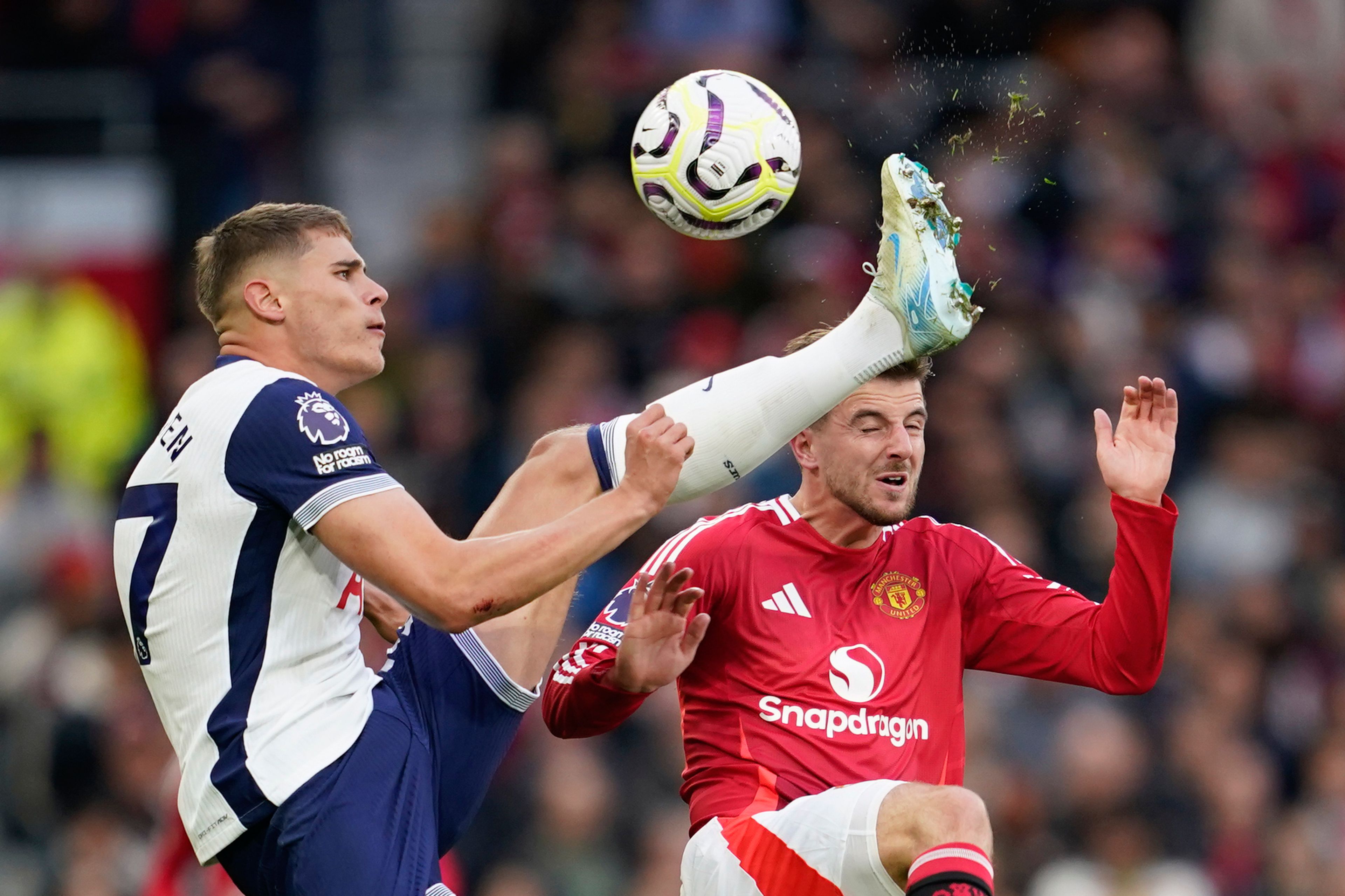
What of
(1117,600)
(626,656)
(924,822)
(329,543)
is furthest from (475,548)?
(1117,600)

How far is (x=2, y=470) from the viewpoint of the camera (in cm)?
1141

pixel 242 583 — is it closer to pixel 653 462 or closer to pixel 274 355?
pixel 274 355

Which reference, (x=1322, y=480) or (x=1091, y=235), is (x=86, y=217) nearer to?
(x=1091, y=235)

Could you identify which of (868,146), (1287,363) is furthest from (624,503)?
(1287,363)

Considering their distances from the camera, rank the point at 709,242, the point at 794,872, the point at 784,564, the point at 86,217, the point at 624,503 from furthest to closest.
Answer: the point at 86,217 → the point at 709,242 → the point at 784,564 → the point at 794,872 → the point at 624,503

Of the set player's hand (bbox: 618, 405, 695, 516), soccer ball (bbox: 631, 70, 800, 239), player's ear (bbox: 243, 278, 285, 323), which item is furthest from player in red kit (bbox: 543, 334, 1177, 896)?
player's ear (bbox: 243, 278, 285, 323)

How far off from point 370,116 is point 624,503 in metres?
9.25

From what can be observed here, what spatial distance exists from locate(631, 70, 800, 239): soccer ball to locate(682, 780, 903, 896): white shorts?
1814mm

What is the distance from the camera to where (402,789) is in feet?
16.3

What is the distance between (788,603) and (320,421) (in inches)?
62.6

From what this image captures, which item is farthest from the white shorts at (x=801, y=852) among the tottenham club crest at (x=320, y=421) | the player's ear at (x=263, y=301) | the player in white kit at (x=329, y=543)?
the player's ear at (x=263, y=301)

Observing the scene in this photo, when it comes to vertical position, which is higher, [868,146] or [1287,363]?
[868,146]

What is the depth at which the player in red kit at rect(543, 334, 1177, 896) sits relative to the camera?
5324 mm

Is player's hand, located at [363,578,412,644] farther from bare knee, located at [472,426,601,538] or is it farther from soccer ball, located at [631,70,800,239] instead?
soccer ball, located at [631,70,800,239]
